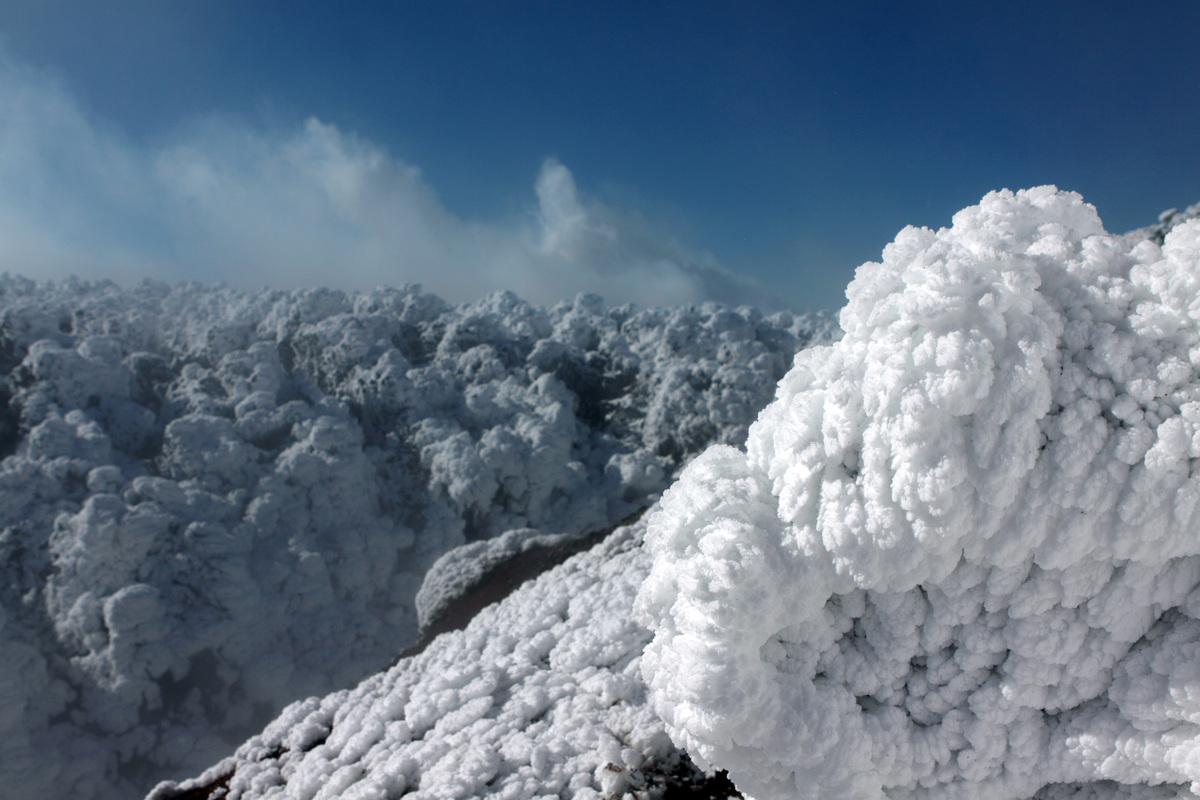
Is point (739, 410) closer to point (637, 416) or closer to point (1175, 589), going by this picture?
point (637, 416)

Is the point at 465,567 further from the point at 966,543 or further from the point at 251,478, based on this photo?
the point at 251,478

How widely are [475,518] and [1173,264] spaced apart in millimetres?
10096

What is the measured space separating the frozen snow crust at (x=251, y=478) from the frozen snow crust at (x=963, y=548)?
7.85 m

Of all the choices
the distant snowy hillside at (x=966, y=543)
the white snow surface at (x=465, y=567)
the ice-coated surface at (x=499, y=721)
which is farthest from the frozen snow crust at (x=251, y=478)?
the distant snowy hillside at (x=966, y=543)

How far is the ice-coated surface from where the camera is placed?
7.20 feet

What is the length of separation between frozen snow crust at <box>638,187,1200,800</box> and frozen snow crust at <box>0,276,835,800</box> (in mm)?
7846

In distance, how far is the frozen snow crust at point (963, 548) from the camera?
3.74ft

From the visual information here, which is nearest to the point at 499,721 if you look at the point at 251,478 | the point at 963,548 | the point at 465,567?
the point at 963,548

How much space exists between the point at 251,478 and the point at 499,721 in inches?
317

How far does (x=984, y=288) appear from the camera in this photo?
4.03 feet

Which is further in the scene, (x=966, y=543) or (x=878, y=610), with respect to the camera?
(x=878, y=610)

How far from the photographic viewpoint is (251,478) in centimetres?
915

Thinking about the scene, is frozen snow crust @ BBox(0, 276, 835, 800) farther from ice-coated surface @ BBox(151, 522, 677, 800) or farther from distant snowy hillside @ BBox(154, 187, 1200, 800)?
distant snowy hillside @ BBox(154, 187, 1200, 800)

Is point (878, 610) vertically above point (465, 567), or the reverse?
point (465, 567)
